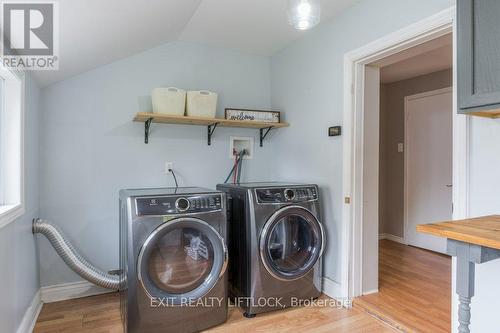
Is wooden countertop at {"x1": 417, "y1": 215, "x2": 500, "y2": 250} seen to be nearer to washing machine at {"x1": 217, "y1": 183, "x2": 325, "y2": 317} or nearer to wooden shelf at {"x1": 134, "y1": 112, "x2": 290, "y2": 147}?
washing machine at {"x1": 217, "y1": 183, "x2": 325, "y2": 317}

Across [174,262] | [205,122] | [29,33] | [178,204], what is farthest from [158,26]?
[174,262]

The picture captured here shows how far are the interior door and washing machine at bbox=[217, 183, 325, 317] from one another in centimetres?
223

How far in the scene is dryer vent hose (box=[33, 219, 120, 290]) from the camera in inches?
90.0

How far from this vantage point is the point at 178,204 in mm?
1951

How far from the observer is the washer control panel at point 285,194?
2.27 m

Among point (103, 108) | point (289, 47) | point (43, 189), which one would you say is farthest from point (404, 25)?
point (43, 189)

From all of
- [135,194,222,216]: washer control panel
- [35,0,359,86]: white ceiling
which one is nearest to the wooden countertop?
[135,194,222,216]: washer control panel

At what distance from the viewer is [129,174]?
278cm

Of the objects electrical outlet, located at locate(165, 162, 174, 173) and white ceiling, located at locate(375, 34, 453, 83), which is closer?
electrical outlet, located at locate(165, 162, 174, 173)

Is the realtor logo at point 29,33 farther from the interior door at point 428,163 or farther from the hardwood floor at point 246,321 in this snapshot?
the interior door at point 428,163

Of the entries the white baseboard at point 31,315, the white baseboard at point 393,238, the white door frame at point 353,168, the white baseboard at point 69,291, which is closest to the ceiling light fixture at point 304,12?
the white door frame at point 353,168

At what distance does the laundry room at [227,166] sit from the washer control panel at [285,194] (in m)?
0.02

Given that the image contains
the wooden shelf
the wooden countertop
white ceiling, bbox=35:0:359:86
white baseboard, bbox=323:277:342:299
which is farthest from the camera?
the wooden shelf

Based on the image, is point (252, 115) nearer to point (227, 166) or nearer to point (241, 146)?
point (241, 146)
